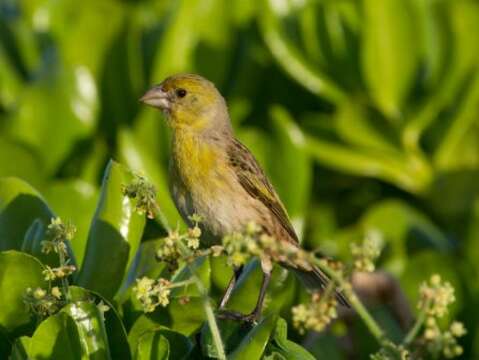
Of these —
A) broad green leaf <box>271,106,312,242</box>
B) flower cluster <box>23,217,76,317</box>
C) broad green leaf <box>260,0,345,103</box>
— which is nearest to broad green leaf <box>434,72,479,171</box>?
broad green leaf <box>260,0,345,103</box>

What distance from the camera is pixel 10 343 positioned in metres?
3.14

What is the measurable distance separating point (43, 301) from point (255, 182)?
2.04 meters

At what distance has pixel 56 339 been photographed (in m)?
2.88

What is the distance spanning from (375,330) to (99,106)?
156 inches

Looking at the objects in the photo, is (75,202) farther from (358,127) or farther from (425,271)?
(358,127)

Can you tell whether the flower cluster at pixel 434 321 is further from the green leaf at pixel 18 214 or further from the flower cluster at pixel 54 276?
the green leaf at pixel 18 214

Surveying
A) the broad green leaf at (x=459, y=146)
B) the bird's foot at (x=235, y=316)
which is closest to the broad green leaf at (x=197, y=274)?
the bird's foot at (x=235, y=316)

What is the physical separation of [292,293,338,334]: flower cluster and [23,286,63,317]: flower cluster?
63 cm

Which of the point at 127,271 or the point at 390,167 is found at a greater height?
the point at 127,271

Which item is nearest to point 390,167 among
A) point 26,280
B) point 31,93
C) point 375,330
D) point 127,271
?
point 31,93

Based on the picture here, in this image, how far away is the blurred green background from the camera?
18.7ft

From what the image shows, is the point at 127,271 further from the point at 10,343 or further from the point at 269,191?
the point at 269,191

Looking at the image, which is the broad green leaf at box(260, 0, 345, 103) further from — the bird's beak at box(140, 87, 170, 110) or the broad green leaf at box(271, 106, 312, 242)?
the bird's beak at box(140, 87, 170, 110)

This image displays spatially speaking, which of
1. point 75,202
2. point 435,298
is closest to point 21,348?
point 435,298
